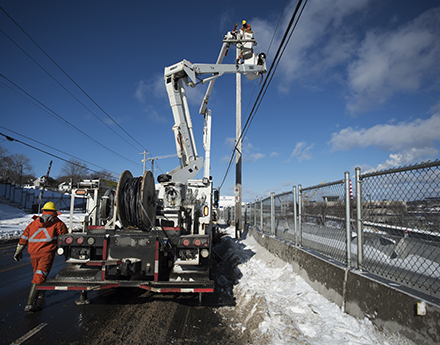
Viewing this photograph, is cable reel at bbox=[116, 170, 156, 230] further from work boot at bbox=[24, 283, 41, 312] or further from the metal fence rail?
the metal fence rail

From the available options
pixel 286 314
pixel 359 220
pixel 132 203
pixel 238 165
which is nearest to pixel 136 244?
pixel 132 203

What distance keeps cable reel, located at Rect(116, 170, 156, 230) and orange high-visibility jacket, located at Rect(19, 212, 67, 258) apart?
54.0 inches

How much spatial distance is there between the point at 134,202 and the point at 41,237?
1906 mm

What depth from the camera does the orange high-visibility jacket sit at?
5004 mm

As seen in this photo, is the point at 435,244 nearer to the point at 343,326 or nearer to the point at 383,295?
the point at 383,295

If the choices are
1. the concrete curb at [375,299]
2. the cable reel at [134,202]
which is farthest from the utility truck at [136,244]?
the concrete curb at [375,299]

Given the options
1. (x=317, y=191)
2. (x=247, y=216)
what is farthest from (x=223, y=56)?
(x=247, y=216)

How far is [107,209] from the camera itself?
610 cm

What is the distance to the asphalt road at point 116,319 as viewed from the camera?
377 centimetres

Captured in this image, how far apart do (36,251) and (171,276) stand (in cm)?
259

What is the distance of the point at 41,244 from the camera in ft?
16.5

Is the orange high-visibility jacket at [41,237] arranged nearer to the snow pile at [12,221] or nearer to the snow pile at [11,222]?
the snow pile at [12,221]

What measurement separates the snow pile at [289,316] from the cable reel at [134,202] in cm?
229

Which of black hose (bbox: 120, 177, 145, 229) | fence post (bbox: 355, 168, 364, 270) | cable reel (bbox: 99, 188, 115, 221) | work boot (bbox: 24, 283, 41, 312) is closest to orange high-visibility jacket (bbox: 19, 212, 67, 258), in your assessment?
work boot (bbox: 24, 283, 41, 312)
